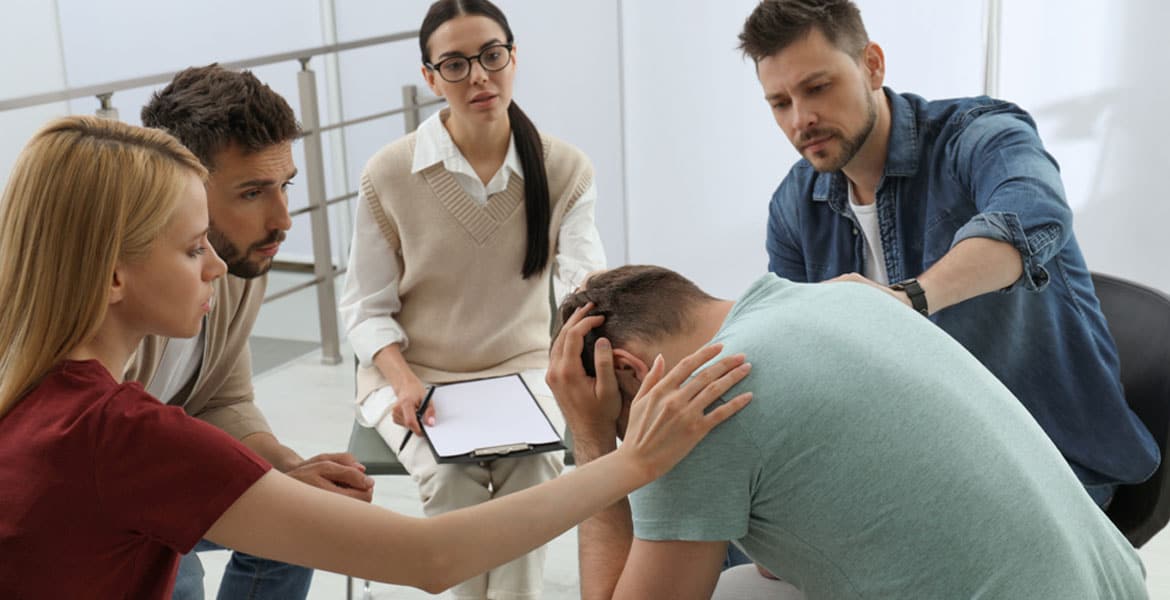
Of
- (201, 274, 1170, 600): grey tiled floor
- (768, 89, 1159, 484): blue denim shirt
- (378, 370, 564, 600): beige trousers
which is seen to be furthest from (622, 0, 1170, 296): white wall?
(378, 370, 564, 600): beige trousers

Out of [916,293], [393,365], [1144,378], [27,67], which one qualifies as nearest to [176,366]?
[393,365]

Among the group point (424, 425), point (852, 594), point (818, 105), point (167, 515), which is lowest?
point (424, 425)

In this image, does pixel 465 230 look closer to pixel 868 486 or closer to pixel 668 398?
pixel 668 398

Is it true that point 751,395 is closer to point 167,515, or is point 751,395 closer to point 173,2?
point 167,515

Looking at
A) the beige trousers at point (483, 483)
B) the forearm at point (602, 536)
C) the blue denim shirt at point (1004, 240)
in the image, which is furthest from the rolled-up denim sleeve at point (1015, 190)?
the beige trousers at point (483, 483)

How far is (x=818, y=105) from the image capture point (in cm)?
213

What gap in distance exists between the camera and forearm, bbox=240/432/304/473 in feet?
6.59

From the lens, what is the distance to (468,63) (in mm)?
2510

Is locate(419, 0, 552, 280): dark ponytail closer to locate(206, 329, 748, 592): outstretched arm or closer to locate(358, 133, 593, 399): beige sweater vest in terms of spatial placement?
locate(358, 133, 593, 399): beige sweater vest

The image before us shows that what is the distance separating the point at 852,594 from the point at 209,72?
4.35ft

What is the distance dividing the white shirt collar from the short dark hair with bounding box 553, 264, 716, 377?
3.74 feet

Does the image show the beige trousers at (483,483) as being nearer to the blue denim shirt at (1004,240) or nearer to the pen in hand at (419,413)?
the pen in hand at (419,413)

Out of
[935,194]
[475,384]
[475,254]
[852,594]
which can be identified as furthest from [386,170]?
[852,594]

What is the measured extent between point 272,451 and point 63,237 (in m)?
0.84
